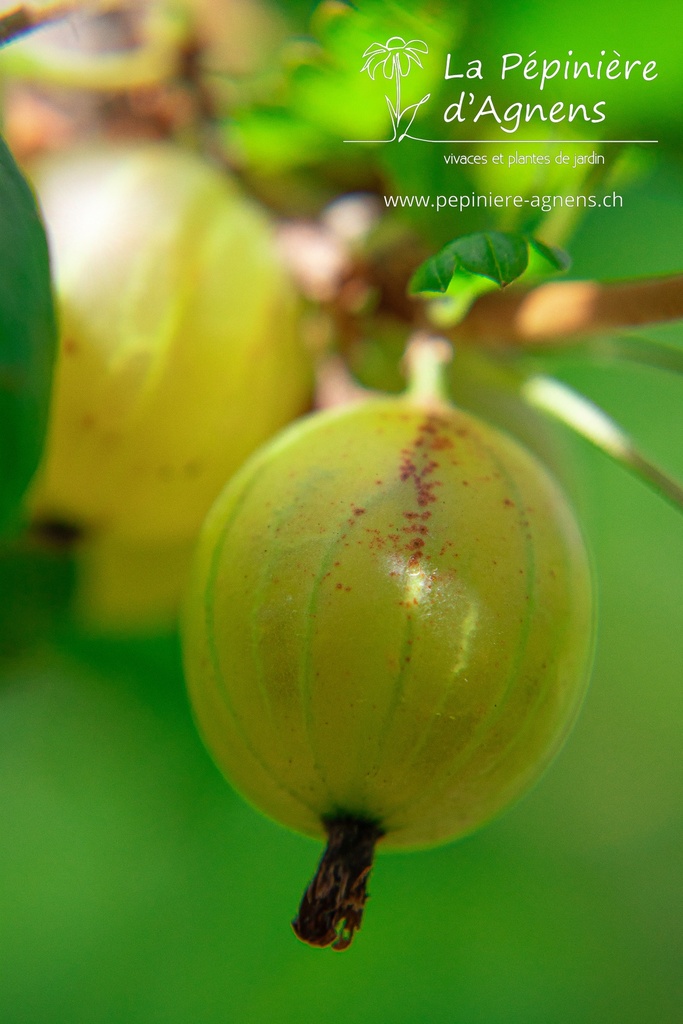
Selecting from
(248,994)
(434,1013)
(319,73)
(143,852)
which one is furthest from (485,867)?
(319,73)

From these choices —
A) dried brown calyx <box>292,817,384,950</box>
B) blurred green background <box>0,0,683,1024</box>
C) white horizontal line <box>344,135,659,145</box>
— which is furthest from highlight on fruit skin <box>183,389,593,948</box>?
blurred green background <box>0,0,683,1024</box>

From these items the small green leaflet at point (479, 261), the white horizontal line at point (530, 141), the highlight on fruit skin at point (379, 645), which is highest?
the white horizontal line at point (530, 141)

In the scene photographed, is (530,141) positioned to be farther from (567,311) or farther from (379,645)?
(379,645)

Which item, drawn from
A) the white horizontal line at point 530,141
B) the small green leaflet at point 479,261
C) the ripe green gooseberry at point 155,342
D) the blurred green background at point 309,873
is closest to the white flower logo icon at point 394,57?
the white horizontal line at point 530,141

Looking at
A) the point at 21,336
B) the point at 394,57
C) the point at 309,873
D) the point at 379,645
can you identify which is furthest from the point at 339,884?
the point at 309,873

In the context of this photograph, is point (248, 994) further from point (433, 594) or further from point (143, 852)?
point (433, 594)

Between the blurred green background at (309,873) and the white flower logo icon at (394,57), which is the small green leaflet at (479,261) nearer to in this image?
the white flower logo icon at (394,57)

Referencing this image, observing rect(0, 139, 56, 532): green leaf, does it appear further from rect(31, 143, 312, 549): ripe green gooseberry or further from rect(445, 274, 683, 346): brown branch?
rect(445, 274, 683, 346): brown branch
